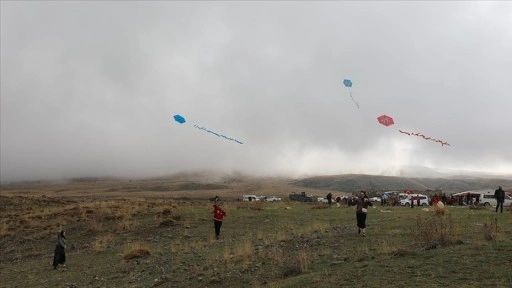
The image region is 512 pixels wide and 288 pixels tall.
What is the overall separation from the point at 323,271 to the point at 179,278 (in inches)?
211

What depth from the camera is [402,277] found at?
1170 centimetres

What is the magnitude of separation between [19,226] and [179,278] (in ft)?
93.9

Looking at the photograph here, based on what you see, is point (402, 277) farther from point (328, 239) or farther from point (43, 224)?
point (43, 224)

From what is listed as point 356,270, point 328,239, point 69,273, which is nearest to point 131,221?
point 69,273

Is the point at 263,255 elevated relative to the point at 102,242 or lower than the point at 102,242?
elevated

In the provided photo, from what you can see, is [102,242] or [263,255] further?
[102,242]

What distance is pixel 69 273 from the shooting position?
2052 centimetres

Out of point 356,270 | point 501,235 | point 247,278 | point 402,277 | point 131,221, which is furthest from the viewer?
point 131,221

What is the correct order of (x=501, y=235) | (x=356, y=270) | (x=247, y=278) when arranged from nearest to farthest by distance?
(x=356, y=270), (x=247, y=278), (x=501, y=235)

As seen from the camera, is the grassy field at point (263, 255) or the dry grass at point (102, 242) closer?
the grassy field at point (263, 255)

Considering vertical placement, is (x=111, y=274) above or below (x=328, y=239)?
below

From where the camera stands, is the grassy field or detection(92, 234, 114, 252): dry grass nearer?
the grassy field

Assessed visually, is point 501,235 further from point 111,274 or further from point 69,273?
point 69,273

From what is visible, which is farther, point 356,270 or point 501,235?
point 501,235
